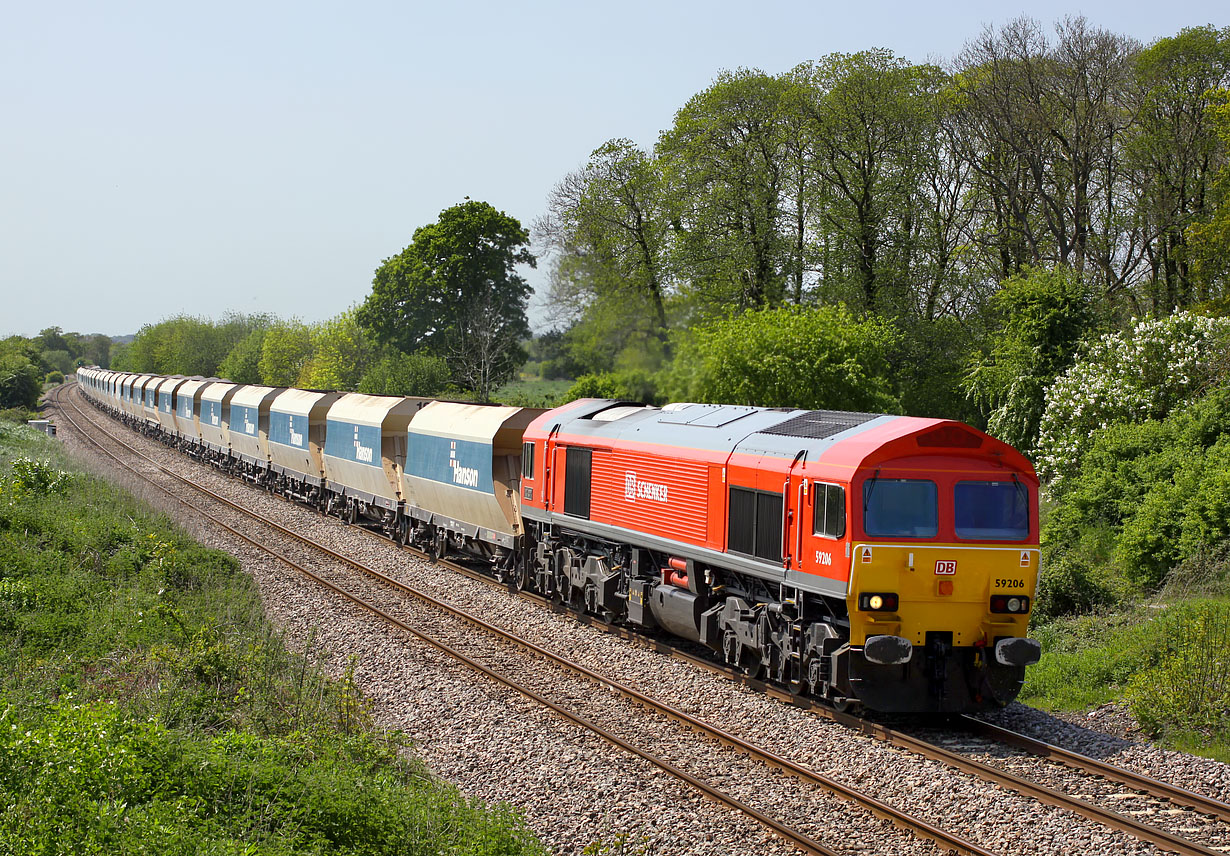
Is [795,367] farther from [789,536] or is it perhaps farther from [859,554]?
[859,554]

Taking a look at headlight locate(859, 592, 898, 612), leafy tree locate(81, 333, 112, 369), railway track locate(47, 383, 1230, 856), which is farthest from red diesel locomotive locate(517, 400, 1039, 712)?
leafy tree locate(81, 333, 112, 369)

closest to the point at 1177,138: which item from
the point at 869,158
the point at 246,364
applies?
the point at 869,158

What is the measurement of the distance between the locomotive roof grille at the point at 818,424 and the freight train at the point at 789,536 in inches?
1.5

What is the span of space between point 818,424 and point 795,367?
1651 centimetres

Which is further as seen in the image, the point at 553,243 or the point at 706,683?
the point at 553,243

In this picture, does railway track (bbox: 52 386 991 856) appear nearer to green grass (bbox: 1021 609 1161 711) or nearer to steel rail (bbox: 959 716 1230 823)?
steel rail (bbox: 959 716 1230 823)

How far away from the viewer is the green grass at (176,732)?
7.04 m

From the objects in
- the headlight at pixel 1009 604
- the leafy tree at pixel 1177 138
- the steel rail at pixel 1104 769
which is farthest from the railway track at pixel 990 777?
the leafy tree at pixel 1177 138

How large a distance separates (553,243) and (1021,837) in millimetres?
41378

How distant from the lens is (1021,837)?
8.62 m

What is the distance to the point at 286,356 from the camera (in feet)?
246

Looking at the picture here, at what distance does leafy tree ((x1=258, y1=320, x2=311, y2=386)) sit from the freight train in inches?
2228

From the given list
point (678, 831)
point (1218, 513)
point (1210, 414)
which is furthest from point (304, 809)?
point (1210, 414)

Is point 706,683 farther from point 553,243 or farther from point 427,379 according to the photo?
point 427,379
